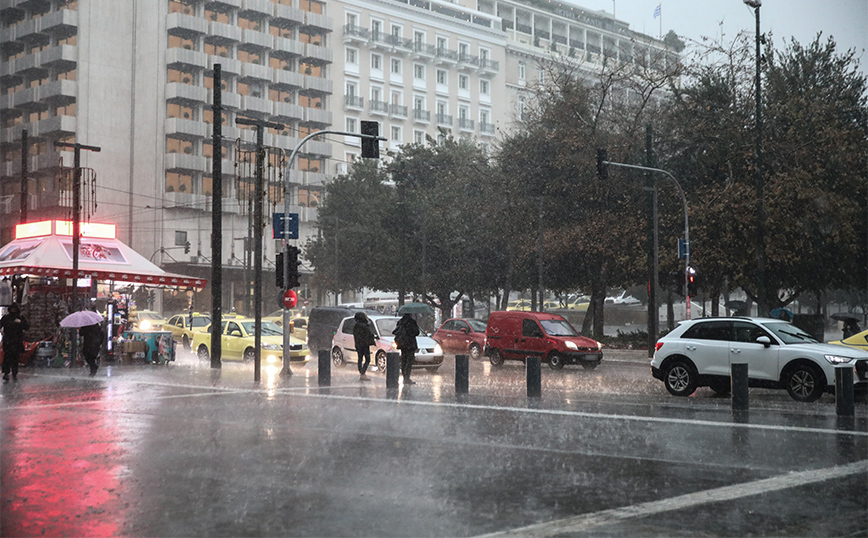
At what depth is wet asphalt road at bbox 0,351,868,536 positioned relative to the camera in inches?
297

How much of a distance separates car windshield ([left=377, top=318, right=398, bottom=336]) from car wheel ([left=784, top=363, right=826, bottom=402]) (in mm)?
13223

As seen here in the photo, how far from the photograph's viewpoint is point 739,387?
16125mm

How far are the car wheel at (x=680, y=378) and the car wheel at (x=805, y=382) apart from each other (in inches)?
75.3

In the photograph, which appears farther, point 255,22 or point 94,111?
point 255,22

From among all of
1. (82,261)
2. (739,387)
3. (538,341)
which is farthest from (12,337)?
(739,387)

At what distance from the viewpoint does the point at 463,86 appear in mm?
97688

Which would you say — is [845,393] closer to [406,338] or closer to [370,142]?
[406,338]

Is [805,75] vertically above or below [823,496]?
above

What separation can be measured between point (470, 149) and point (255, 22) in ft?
91.6

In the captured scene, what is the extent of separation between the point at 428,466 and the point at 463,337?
24.0 m

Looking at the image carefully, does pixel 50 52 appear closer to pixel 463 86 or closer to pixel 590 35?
pixel 463 86

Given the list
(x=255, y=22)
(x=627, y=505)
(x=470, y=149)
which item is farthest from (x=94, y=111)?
(x=627, y=505)

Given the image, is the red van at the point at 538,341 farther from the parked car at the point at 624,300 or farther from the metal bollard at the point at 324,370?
the parked car at the point at 624,300

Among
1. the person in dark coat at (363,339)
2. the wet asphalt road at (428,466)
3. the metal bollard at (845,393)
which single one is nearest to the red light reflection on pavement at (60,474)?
the wet asphalt road at (428,466)
